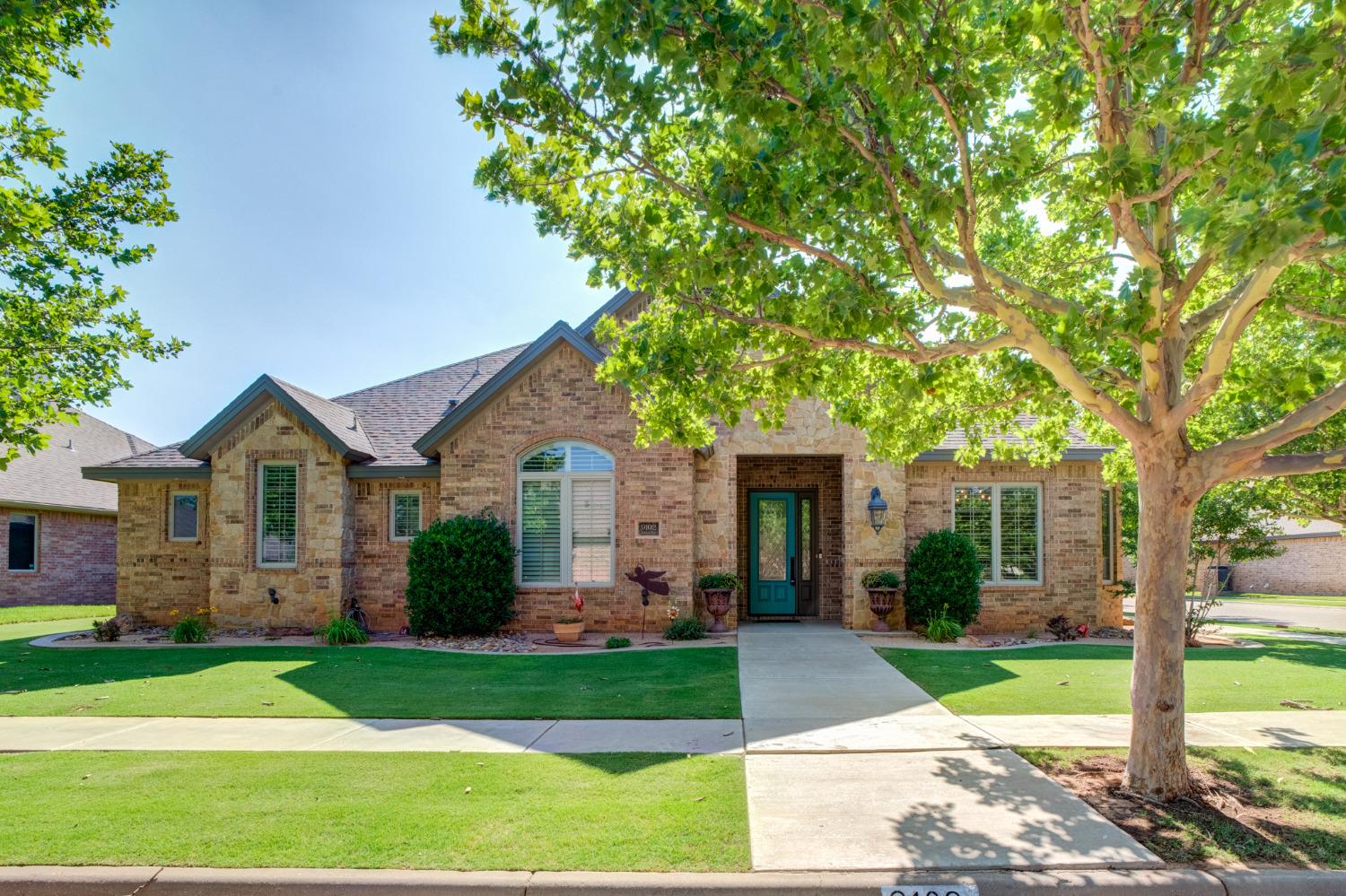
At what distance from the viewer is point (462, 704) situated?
8203mm

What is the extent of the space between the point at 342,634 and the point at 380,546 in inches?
76.8

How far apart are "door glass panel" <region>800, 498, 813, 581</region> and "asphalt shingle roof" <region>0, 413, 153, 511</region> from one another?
17700 mm

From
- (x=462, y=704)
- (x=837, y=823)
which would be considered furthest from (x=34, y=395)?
(x=837, y=823)

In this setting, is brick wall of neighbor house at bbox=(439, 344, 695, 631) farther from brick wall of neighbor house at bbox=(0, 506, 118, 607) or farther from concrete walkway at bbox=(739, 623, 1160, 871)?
brick wall of neighbor house at bbox=(0, 506, 118, 607)

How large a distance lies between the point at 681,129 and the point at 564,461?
856 centimetres

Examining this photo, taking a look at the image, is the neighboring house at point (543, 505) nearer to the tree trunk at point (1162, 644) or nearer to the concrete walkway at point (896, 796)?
the concrete walkway at point (896, 796)

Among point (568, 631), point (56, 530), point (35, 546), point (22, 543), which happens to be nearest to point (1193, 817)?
point (568, 631)

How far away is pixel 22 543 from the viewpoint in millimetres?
21234

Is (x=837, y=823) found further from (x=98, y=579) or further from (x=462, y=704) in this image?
(x=98, y=579)

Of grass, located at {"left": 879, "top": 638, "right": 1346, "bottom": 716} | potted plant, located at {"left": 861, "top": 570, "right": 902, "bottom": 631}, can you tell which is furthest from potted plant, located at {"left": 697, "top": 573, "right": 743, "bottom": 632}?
grass, located at {"left": 879, "top": 638, "right": 1346, "bottom": 716}

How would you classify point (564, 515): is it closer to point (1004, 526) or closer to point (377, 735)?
point (377, 735)

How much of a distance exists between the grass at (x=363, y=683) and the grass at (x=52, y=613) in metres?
6.47

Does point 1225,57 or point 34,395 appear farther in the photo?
point 34,395

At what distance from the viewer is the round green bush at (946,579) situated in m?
13.6
